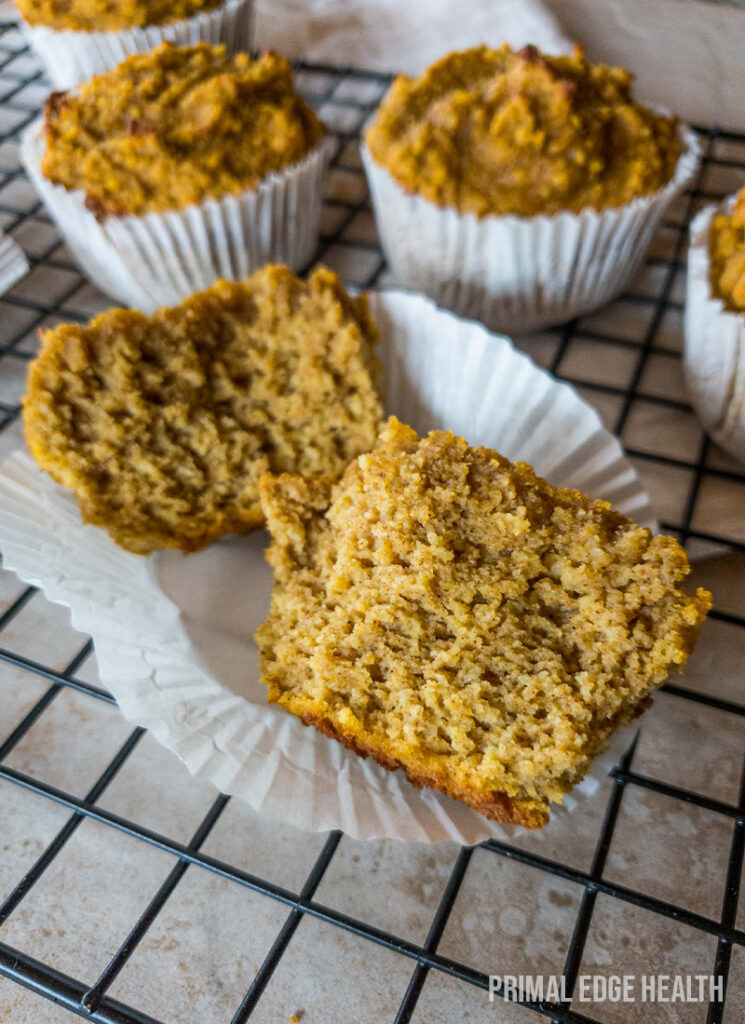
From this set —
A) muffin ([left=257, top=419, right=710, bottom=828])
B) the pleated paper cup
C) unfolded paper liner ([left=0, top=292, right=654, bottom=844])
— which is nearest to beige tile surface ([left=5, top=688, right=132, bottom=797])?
unfolded paper liner ([left=0, top=292, right=654, bottom=844])

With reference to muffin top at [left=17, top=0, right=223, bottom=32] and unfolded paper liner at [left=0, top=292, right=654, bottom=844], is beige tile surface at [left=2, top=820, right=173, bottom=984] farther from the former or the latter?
muffin top at [left=17, top=0, right=223, bottom=32]

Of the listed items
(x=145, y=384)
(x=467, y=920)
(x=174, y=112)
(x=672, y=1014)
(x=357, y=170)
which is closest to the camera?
(x=672, y=1014)

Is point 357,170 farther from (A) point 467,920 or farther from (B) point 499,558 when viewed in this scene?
(A) point 467,920

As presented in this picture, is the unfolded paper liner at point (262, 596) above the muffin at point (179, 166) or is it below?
below

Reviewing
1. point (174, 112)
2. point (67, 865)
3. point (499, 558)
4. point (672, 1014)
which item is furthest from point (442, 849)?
point (174, 112)

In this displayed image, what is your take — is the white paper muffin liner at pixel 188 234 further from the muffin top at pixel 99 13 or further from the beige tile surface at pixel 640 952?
the beige tile surface at pixel 640 952

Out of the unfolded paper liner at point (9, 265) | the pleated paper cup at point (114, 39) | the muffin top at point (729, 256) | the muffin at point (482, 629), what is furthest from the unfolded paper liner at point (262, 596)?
the pleated paper cup at point (114, 39)

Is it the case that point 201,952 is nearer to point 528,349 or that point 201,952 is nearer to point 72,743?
point 72,743
